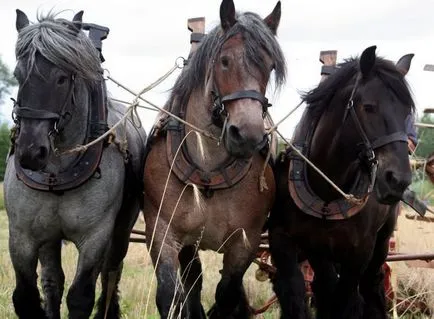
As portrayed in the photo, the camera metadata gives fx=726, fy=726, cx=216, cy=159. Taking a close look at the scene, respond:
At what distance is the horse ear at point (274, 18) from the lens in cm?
413

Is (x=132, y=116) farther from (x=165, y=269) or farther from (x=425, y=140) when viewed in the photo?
(x=425, y=140)

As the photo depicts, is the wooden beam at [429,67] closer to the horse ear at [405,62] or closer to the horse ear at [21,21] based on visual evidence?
the horse ear at [405,62]

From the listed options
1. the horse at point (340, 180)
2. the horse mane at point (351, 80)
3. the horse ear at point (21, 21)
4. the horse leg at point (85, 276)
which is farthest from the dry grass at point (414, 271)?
the horse ear at point (21, 21)

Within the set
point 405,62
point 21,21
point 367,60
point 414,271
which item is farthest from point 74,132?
point 414,271

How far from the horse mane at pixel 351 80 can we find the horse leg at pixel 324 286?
1.04 meters

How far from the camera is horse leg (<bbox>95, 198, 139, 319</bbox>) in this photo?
4.84 meters

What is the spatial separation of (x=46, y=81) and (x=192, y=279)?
197cm

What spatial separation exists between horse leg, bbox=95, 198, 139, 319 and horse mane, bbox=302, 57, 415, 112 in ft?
4.45

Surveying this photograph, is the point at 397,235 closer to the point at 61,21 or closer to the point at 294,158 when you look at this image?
the point at 294,158

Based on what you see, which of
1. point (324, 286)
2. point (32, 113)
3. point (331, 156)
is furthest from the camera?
point (324, 286)

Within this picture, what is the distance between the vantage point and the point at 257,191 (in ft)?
14.3

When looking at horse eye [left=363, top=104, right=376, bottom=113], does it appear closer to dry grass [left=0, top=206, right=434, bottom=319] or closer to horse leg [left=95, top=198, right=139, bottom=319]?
horse leg [left=95, top=198, right=139, bottom=319]

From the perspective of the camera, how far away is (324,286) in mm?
4797

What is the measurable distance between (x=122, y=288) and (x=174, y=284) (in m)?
2.52
